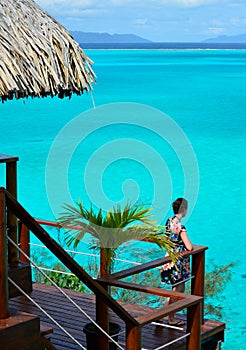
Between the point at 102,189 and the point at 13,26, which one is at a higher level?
the point at 13,26

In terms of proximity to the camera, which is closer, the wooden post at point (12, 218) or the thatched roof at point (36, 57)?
the thatched roof at point (36, 57)

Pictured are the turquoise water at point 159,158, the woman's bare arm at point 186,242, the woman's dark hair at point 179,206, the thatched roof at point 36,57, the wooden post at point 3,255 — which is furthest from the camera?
the turquoise water at point 159,158

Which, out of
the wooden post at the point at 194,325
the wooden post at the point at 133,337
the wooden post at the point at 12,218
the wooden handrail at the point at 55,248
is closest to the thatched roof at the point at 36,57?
the wooden handrail at the point at 55,248

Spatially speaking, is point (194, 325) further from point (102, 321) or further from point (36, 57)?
point (36, 57)

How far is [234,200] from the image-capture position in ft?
75.7

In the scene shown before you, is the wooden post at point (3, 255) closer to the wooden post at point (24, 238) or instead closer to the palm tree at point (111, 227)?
the palm tree at point (111, 227)

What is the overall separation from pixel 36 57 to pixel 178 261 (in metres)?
1.90

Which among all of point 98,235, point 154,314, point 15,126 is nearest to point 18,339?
point 154,314

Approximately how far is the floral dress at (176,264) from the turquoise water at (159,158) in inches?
292

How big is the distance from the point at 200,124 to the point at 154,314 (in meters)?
32.9

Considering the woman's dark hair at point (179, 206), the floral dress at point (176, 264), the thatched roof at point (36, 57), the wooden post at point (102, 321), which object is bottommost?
the wooden post at point (102, 321)

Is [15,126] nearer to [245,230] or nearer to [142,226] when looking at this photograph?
[245,230]

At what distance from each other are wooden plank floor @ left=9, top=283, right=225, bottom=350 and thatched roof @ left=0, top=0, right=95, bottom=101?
1.52 meters

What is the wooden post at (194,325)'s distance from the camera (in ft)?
16.2
